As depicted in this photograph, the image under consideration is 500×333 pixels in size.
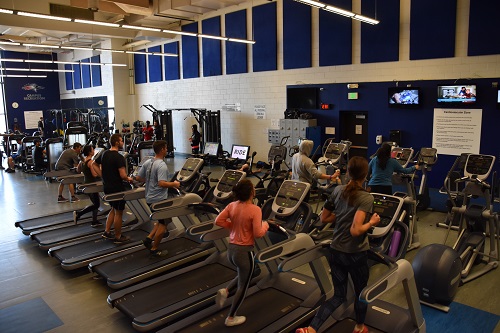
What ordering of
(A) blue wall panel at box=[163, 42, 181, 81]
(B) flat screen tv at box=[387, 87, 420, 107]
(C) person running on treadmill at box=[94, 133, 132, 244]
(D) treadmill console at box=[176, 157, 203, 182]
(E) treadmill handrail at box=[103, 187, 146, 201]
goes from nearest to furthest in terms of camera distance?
(E) treadmill handrail at box=[103, 187, 146, 201]
(C) person running on treadmill at box=[94, 133, 132, 244]
(D) treadmill console at box=[176, 157, 203, 182]
(B) flat screen tv at box=[387, 87, 420, 107]
(A) blue wall panel at box=[163, 42, 181, 81]

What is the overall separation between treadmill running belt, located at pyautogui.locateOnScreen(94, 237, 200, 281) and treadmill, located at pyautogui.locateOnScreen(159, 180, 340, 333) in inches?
48.5

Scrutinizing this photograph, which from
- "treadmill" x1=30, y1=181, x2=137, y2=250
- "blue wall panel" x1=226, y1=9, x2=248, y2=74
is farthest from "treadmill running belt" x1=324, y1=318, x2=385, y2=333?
"blue wall panel" x1=226, y1=9, x2=248, y2=74

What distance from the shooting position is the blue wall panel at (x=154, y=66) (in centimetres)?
1719

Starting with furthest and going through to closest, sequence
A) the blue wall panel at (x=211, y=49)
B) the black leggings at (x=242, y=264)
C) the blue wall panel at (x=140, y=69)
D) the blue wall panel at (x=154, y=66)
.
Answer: the blue wall panel at (x=140, y=69)
the blue wall panel at (x=154, y=66)
the blue wall panel at (x=211, y=49)
the black leggings at (x=242, y=264)

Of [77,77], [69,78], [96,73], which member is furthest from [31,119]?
[96,73]

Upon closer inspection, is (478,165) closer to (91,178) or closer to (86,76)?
(91,178)

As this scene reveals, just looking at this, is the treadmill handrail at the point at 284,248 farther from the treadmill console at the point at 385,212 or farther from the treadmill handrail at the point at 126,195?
the treadmill handrail at the point at 126,195

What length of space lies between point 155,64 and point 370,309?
1565 centimetres

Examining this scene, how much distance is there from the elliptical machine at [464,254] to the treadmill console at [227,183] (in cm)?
260

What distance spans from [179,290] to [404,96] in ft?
24.4

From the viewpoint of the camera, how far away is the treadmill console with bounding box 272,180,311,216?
4.80 metres

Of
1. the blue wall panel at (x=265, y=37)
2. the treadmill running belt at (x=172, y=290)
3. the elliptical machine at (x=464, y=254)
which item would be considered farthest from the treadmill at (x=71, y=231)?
the blue wall panel at (x=265, y=37)

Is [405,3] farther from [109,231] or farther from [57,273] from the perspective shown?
[57,273]

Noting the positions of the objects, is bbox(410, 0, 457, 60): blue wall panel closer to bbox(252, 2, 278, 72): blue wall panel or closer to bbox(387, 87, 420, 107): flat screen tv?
bbox(387, 87, 420, 107): flat screen tv
